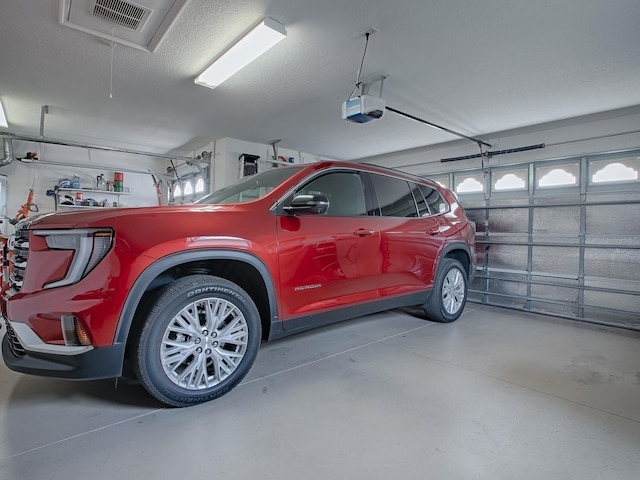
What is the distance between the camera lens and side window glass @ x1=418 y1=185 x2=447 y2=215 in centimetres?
361

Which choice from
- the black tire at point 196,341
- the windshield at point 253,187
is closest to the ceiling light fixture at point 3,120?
the windshield at point 253,187

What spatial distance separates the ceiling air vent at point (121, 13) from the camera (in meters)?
2.58

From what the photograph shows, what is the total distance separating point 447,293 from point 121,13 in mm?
4156

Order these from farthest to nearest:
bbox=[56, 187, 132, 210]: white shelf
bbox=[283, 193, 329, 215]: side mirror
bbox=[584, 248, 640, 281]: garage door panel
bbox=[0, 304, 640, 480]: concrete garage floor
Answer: bbox=[56, 187, 132, 210]: white shelf < bbox=[584, 248, 640, 281]: garage door panel < bbox=[283, 193, 329, 215]: side mirror < bbox=[0, 304, 640, 480]: concrete garage floor

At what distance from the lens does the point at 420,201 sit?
3492mm

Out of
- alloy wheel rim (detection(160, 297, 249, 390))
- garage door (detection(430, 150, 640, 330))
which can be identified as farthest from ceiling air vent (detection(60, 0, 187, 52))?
garage door (detection(430, 150, 640, 330))

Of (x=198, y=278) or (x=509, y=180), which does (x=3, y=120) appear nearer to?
(x=198, y=278)

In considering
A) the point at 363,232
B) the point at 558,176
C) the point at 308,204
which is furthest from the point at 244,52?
the point at 558,176

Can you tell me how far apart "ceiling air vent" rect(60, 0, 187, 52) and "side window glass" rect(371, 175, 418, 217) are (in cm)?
218

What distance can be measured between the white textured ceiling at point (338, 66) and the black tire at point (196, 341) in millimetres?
2270

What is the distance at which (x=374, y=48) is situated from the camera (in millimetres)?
3143

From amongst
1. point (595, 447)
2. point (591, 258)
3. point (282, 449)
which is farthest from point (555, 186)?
point (282, 449)

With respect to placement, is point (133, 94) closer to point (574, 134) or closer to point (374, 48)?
point (374, 48)

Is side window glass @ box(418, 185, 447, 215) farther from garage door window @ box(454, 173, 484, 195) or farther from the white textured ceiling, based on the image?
garage door window @ box(454, 173, 484, 195)
